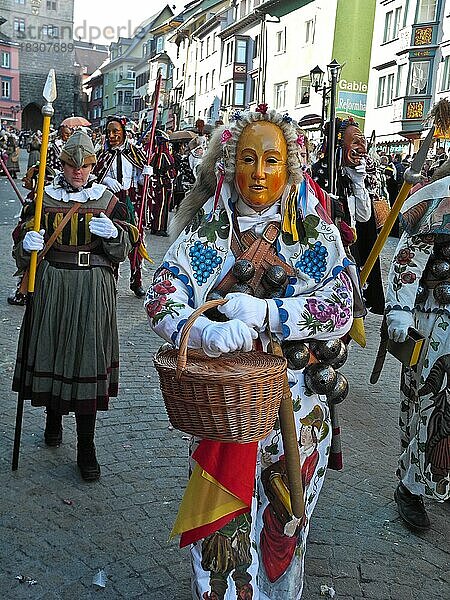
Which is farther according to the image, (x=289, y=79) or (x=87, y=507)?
(x=289, y=79)

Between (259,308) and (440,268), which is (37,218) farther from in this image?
(440,268)

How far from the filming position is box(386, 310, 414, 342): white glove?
3.27 meters

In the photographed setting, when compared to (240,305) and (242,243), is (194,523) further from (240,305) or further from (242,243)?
(242,243)

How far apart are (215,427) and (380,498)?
2.25m

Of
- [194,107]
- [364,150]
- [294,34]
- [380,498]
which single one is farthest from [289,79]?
[380,498]

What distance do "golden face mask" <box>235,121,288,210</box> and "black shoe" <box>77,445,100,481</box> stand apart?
211cm

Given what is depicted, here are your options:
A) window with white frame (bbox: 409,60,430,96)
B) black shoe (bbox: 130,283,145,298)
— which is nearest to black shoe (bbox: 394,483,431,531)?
black shoe (bbox: 130,283,145,298)

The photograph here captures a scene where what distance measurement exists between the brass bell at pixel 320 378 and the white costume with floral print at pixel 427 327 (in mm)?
936

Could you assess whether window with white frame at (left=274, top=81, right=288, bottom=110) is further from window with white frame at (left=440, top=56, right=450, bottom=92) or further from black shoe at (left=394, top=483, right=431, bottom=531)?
black shoe at (left=394, top=483, right=431, bottom=531)

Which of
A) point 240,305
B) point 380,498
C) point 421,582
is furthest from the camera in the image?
point 380,498

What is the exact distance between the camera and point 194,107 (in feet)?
180

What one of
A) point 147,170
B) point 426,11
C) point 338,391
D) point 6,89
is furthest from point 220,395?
point 6,89

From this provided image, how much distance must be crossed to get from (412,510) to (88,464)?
72.3 inches

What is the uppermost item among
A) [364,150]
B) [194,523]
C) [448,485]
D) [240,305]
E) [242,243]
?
[364,150]
